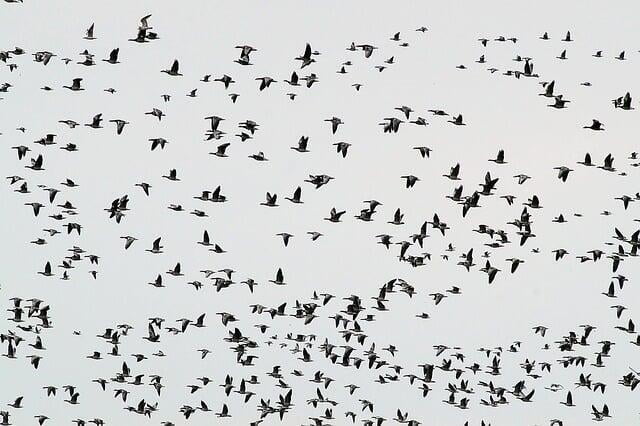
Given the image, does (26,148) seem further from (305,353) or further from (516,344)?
(516,344)

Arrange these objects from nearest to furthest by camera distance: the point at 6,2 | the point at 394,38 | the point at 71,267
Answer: the point at 6,2 → the point at 394,38 → the point at 71,267

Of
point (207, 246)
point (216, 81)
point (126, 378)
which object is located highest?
point (216, 81)

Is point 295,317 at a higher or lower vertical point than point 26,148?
lower

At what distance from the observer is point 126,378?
87.3 metres

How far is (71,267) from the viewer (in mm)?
82500

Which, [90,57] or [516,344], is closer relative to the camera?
[90,57]

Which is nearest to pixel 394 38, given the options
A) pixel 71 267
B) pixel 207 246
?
pixel 207 246

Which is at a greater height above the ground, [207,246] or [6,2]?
[6,2]

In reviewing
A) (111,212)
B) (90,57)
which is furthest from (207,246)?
(90,57)

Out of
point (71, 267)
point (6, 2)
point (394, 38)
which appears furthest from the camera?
point (71, 267)

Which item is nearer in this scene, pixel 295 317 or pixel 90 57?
pixel 90 57

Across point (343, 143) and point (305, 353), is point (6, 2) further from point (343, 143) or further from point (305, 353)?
point (305, 353)

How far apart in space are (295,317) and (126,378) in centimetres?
967

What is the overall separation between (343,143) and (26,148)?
46.6 ft
